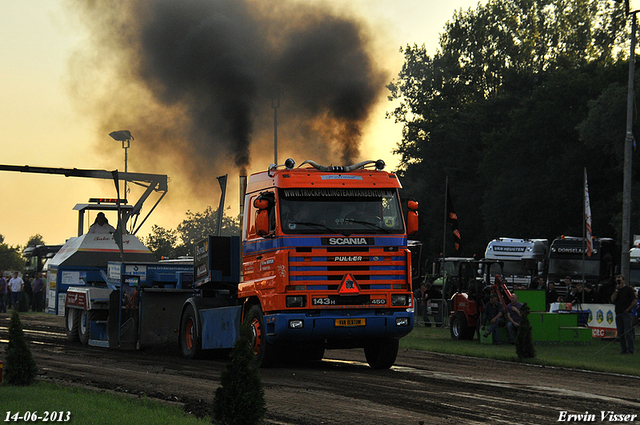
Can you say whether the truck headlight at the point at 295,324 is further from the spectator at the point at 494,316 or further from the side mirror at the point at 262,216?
the spectator at the point at 494,316

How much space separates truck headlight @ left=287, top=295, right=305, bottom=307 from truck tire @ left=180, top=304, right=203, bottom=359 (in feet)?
10.2

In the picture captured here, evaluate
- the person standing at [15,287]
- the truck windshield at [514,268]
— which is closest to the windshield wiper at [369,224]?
the truck windshield at [514,268]

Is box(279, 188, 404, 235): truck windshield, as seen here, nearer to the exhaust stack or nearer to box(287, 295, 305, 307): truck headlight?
box(287, 295, 305, 307): truck headlight

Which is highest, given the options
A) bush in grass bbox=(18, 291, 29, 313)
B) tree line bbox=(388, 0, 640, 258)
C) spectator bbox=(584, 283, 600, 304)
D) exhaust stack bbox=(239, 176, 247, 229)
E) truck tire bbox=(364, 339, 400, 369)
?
tree line bbox=(388, 0, 640, 258)

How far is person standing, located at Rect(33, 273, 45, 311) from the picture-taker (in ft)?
137

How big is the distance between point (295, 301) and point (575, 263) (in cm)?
2794

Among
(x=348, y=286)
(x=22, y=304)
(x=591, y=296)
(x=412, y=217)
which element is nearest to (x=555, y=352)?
(x=412, y=217)

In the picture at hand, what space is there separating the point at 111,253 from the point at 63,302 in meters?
1.84

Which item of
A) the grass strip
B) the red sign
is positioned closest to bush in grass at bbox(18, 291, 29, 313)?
the grass strip

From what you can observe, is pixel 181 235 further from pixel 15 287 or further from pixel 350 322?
pixel 350 322

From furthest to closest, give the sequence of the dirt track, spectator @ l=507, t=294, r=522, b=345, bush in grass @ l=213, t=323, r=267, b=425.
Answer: spectator @ l=507, t=294, r=522, b=345, the dirt track, bush in grass @ l=213, t=323, r=267, b=425

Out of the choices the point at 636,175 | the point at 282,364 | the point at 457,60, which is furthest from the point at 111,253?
the point at 457,60

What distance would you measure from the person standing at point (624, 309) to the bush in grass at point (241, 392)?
46.8ft

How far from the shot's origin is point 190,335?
1728 cm
